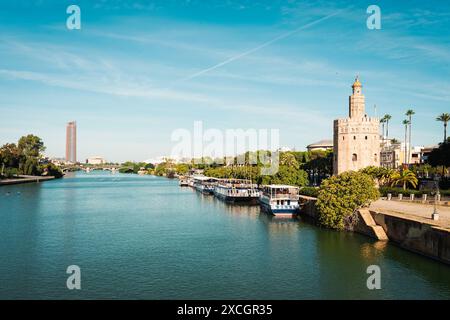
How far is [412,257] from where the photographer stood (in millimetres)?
34688

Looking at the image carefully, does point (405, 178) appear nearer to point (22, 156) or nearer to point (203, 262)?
point (203, 262)

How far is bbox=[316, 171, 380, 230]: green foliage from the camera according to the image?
46.1 metres

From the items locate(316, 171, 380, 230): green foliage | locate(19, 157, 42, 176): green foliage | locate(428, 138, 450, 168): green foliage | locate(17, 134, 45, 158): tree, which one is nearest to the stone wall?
locate(316, 171, 380, 230): green foliage

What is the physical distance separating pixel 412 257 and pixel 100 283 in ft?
79.7

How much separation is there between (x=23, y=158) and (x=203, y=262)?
14849 cm

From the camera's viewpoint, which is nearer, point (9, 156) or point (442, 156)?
point (442, 156)

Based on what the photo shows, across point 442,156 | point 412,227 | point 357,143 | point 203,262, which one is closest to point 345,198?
point 412,227

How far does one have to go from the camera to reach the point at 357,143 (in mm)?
74375

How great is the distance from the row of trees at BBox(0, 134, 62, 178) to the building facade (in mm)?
114231

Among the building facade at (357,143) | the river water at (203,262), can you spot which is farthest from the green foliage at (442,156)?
the river water at (203,262)

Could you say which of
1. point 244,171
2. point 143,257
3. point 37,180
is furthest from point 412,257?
point 37,180

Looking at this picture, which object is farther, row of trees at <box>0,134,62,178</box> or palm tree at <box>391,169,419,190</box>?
row of trees at <box>0,134,62,178</box>

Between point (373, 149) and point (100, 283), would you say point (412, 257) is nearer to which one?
point (100, 283)

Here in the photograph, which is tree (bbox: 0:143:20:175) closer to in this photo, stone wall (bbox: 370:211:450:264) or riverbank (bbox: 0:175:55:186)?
riverbank (bbox: 0:175:55:186)
